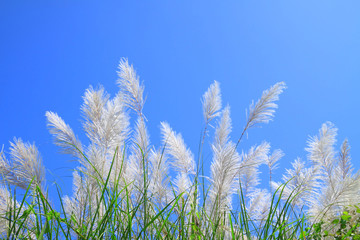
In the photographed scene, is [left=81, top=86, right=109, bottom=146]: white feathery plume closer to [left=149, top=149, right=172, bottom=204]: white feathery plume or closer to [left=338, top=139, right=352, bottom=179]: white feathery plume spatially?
[left=149, top=149, right=172, bottom=204]: white feathery plume

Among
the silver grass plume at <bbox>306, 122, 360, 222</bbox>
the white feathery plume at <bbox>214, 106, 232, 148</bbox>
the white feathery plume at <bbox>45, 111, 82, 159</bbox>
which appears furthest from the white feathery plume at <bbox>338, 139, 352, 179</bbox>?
the white feathery plume at <bbox>45, 111, 82, 159</bbox>

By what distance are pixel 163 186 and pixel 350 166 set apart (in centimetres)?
130

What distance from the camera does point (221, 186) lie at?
2.17 m

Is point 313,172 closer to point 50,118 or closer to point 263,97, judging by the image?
point 263,97

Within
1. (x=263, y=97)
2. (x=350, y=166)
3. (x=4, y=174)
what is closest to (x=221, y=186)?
(x=263, y=97)

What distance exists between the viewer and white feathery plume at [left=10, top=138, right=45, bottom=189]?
7.17 feet

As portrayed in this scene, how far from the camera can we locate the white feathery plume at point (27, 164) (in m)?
2.19

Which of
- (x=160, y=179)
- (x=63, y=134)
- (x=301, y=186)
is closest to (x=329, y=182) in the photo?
(x=301, y=186)

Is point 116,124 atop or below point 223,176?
atop

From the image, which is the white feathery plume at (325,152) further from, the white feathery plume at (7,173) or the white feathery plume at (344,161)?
the white feathery plume at (7,173)

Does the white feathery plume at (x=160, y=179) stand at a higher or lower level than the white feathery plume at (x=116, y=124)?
lower

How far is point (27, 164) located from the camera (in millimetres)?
2195

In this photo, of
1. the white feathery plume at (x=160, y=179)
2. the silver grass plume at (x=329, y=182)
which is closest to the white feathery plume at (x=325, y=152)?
the silver grass plume at (x=329, y=182)

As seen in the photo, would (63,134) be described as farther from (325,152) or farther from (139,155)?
(325,152)
